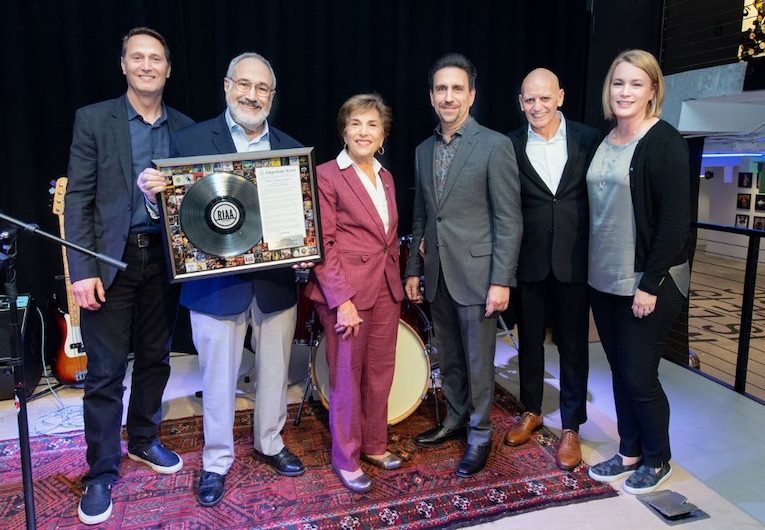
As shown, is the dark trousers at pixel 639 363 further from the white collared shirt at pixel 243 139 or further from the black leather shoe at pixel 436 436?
the white collared shirt at pixel 243 139

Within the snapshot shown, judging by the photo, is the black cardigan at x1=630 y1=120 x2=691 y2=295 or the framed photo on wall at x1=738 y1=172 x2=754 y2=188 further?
the framed photo on wall at x1=738 y1=172 x2=754 y2=188

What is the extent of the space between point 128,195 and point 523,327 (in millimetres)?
1825

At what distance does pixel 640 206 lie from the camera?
83.2 inches

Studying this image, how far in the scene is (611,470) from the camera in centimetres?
242

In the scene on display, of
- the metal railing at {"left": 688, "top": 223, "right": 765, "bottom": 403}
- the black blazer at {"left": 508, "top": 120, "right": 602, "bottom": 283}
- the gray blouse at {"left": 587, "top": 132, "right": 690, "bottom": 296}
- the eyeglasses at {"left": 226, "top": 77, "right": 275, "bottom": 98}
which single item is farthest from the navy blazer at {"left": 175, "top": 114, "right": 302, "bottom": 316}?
the metal railing at {"left": 688, "top": 223, "right": 765, "bottom": 403}

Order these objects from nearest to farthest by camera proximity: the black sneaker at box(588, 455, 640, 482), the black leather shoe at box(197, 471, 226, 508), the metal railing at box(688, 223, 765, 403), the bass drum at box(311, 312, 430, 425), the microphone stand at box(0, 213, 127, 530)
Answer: the microphone stand at box(0, 213, 127, 530) → the black leather shoe at box(197, 471, 226, 508) → the black sneaker at box(588, 455, 640, 482) → the bass drum at box(311, 312, 430, 425) → the metal railing at box(688, 223, 765, 403)

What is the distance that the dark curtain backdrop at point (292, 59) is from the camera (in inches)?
139

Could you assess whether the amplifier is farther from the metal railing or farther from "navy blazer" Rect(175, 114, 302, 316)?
the metal railing

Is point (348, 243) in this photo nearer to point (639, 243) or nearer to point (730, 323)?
point (639, 243)

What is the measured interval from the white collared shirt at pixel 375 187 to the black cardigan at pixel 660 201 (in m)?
0.94

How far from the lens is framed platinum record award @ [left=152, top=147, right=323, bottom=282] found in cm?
191

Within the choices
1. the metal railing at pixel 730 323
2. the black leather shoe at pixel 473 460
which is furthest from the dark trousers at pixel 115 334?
the metal railing at pixel 730 323

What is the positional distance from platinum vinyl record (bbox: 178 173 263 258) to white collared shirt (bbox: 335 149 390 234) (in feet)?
Answer: 1.28

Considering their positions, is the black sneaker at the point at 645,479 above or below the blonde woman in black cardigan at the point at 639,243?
below
